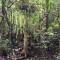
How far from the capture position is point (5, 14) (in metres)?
3.14

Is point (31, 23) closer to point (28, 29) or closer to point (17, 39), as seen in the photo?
point (28, 29)

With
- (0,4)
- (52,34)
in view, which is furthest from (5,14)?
(52,34)

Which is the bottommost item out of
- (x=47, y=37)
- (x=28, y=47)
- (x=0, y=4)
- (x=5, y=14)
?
(x=28, y=47)

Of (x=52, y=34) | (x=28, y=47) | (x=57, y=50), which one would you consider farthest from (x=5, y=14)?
(x=57, y=50)

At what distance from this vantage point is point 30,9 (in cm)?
309

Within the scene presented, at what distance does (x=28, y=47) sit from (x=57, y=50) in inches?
23.1

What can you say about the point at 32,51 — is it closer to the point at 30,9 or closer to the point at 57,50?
the point at 57,50

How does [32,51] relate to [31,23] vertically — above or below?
below

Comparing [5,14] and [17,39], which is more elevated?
[5,14]

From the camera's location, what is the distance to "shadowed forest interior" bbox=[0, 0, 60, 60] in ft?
9.96

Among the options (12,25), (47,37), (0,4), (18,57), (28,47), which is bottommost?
(18,57)

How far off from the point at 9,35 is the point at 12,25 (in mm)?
216

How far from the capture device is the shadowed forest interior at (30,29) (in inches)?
120

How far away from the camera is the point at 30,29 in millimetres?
3113
